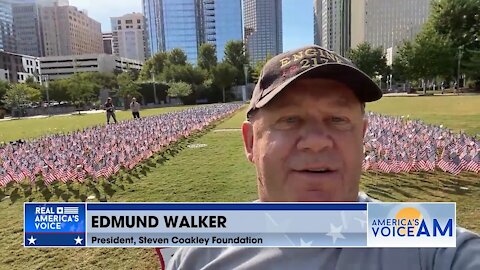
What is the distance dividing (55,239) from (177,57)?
2656 inches

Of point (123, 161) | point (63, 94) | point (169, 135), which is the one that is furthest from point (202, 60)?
point (123, 161)

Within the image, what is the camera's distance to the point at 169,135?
37.3ft

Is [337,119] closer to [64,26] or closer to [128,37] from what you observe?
[64,26]

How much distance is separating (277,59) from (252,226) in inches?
29.7

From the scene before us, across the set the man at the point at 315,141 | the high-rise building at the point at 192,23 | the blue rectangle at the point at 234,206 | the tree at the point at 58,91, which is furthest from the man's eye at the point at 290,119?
the tree at the point at 58,91

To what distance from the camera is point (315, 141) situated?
1.41m

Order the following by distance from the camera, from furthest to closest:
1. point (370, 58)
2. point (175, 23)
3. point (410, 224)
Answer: point (370, 58)
point (175, 23)
point (410, 224)

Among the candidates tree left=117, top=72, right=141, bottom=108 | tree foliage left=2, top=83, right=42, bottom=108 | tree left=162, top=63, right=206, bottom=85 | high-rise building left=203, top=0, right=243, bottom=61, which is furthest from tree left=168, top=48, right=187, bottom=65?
tree foliage left=2, top=83, right=42, bottom=108

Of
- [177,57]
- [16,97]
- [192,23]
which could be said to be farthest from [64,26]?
[177,57]

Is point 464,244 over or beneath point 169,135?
over

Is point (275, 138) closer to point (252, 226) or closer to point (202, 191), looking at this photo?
point (252, 226)

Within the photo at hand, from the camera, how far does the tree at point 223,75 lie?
55.7 metres

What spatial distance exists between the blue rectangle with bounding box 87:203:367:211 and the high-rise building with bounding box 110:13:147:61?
3864 inches

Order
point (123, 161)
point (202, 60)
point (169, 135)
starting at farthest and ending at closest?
point (202, 60), point (169, 135), point (123, 161)
